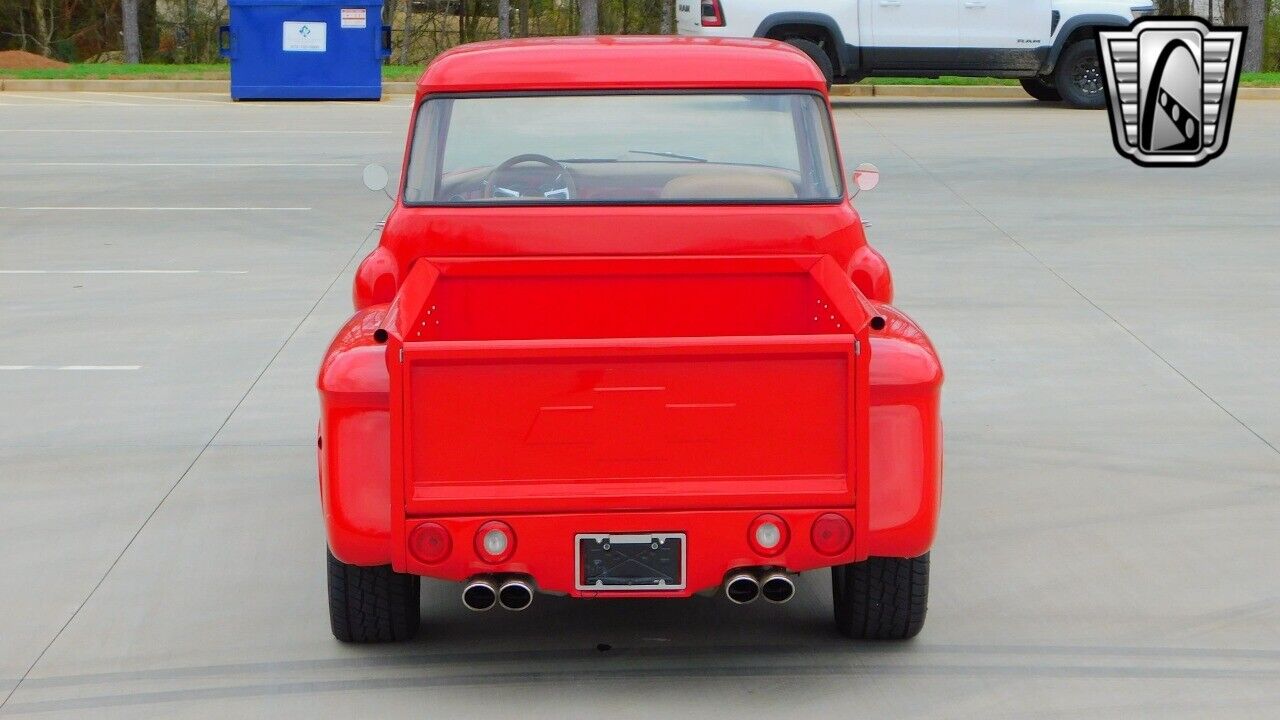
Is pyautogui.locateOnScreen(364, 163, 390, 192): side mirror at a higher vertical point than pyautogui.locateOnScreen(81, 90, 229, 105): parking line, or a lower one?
lower

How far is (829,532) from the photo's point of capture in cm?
424

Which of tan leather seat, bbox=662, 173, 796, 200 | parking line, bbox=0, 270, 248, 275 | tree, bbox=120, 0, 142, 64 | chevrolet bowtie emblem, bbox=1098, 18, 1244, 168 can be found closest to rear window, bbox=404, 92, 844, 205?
tan leather seat, bbox=662, 173, 796, 200

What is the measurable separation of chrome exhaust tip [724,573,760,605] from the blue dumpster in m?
21.6

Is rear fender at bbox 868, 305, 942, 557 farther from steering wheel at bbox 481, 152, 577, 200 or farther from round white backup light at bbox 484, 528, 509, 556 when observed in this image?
steering wheel at bbox 481, 152, 577, 200

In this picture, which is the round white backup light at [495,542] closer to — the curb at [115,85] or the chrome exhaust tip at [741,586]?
the chrome exhaust tip at [741,586]

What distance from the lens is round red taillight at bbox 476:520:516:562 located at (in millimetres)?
4211

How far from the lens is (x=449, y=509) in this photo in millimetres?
4195

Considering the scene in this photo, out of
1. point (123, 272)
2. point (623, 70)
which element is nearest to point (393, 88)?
point (123, 272)

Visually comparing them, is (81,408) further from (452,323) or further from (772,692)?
(772,692)

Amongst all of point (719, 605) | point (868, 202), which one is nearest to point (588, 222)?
point (719, 605)

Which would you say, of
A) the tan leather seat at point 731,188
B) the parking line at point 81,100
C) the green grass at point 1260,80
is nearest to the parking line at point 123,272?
the tan leather seat at point 731,188

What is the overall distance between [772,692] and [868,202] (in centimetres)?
1018

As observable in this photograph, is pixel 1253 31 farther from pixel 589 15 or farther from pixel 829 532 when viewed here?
pixel 829 532

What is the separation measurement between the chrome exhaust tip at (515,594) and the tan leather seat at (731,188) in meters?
1.75
